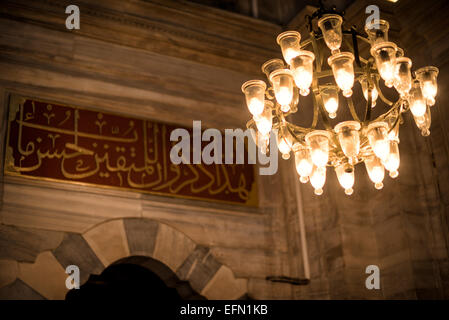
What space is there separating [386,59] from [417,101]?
36 centimetres

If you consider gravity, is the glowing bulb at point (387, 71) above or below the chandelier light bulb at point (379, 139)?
above

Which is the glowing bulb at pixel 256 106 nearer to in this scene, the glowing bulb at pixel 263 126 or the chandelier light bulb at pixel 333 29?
the glowing bulb at pixel 263 126

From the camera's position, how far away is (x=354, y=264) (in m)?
4.29

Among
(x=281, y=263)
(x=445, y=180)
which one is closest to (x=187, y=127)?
(x=281, y=263)

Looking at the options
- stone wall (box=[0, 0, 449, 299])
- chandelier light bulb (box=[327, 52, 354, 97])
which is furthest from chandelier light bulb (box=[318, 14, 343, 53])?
stone wall (box=[0, 0, 449, 299])

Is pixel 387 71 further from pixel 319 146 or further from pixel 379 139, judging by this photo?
pixel 319 146

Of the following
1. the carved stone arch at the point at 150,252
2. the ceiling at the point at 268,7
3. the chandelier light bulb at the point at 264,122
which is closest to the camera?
the chandelier light bulb at the point at 264,122

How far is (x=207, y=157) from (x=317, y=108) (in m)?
1.64

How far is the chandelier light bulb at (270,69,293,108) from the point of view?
2.77 meters

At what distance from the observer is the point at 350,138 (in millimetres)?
2695

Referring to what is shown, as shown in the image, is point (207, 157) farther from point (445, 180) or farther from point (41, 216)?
point (445, 180)

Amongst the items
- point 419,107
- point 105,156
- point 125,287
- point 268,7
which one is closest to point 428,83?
point 419,107

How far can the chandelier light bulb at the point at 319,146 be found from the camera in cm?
272

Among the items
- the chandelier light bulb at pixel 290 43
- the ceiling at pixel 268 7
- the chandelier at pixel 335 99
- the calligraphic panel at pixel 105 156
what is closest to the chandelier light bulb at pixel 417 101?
the chandelier at pixel 335 99
